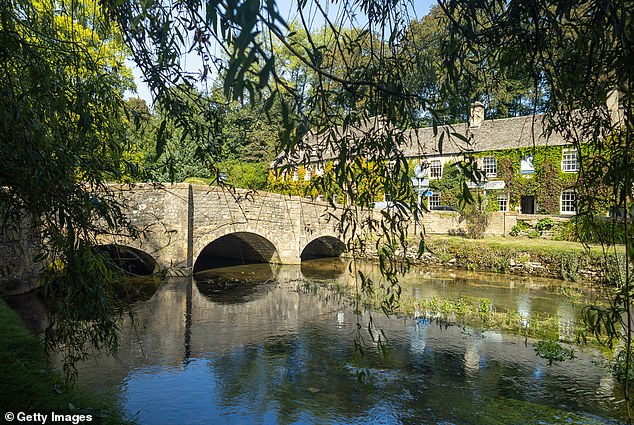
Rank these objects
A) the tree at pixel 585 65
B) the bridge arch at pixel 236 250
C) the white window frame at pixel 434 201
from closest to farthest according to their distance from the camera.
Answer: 1. the tree at pixel 585 65
2. the bridge arch at pixel 236 250
3. the white window frame at pixel 434 201

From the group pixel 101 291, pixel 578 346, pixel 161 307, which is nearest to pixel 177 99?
pixel 101 291

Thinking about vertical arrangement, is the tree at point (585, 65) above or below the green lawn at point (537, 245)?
above

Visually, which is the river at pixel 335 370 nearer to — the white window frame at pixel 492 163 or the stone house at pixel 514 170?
the stone house at pixel 514 170

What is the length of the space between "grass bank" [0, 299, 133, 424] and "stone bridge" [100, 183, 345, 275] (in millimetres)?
5204

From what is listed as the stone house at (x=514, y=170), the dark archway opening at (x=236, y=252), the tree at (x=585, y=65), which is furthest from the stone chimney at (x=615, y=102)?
the stone house at (x=514, y=170)

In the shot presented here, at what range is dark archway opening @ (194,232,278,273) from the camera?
1777 cm

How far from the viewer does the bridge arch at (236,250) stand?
1714 centimetres

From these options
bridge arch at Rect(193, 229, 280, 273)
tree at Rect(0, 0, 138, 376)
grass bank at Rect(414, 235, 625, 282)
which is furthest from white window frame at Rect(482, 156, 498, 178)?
tree at Rect(0, 0, 138, 376)

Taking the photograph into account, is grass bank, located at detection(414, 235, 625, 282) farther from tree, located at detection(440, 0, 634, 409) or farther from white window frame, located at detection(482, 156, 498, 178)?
tree, located at detection(440, 0, 634, 409)

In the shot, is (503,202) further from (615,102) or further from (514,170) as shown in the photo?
(615,102)

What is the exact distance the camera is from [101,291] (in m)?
2.93

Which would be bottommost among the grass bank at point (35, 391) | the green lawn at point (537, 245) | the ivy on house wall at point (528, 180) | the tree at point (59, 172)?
the grass bank at point (35, 391)

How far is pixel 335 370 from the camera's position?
22.9 ft

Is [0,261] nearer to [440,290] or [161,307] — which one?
[161,307]
